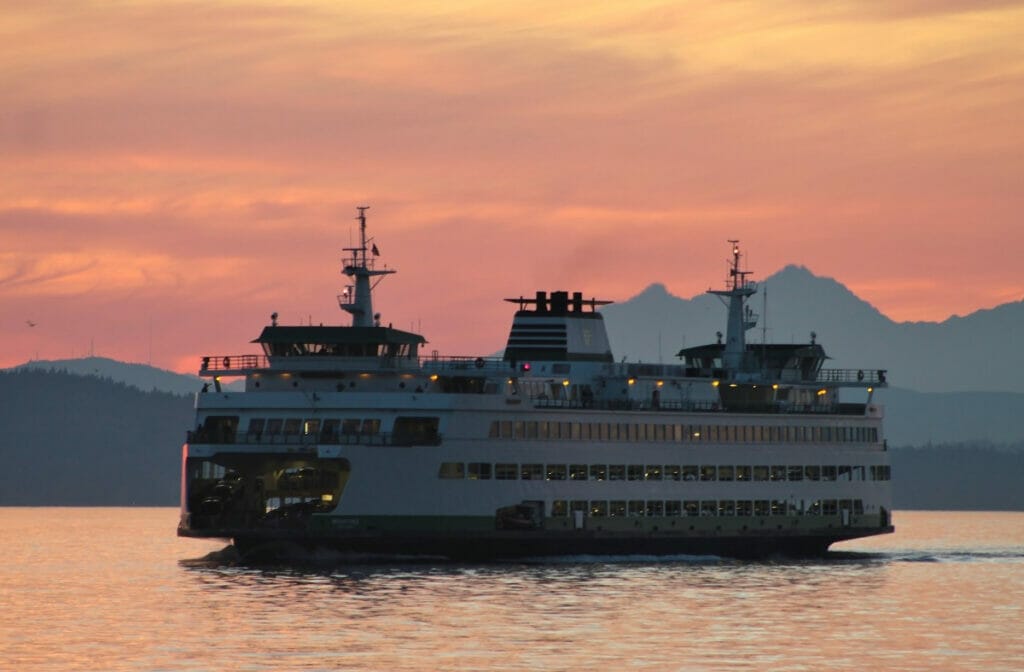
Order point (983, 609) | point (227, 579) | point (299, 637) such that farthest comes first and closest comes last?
point (227, 579) < point (983, 609) < point (299, 637)

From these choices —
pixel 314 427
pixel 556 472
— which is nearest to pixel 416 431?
pixel 314 427

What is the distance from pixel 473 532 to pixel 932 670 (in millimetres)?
33082

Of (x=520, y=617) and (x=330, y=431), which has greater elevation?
(x=330, y=431)

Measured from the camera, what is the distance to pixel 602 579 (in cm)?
8475

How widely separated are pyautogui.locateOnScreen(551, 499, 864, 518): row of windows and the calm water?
6.97 ft

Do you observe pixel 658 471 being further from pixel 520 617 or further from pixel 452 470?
pixel 520 617

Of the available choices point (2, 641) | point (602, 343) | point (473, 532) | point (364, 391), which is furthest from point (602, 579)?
point (2, 641)

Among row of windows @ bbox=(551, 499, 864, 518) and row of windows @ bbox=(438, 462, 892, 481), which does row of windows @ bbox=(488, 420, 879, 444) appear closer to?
row of windows @ bbox=(438, 462, 892, 481)

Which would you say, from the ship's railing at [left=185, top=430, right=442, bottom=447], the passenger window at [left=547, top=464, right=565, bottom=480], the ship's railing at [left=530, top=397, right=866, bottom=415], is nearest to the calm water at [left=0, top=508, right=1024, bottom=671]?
the passenger window at [left=547, top=464, right=565, bottom=480]

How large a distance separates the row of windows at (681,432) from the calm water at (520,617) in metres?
5.17

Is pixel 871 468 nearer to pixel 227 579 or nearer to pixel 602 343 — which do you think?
pixel 602 343

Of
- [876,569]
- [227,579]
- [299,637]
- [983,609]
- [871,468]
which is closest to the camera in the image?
[299,637]

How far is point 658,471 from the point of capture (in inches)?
3888

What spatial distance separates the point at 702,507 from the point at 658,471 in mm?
3004
